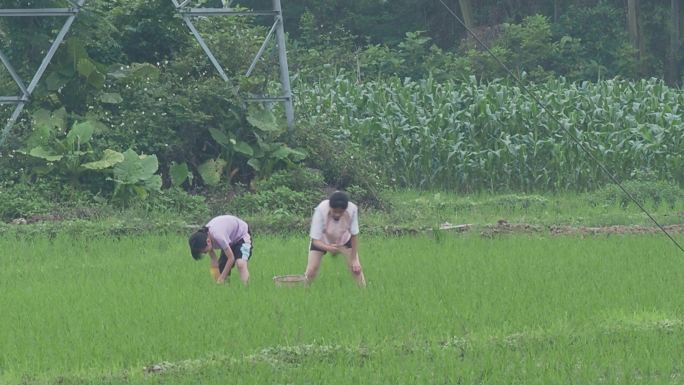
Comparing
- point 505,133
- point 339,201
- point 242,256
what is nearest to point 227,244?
point 242,256

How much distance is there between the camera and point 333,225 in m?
11.6

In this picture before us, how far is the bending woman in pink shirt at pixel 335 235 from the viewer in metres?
11.6

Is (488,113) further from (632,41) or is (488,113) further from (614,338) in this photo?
(632,41)

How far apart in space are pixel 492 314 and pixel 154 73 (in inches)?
406

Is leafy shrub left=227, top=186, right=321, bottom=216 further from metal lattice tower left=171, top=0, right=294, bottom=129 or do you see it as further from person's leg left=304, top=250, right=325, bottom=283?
person's leg left=304, top=250, right=325, bottom=283

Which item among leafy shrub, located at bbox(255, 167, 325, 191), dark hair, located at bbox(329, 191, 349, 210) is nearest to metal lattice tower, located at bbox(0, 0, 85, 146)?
leafy shrub, located at bbox(255, 167, 325, 191)

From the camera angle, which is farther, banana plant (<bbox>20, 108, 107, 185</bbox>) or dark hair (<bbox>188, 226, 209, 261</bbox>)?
banana plant (<bbox>20, 108, 107, 185</bbox>)

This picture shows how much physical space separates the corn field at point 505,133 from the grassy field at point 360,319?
7.80m

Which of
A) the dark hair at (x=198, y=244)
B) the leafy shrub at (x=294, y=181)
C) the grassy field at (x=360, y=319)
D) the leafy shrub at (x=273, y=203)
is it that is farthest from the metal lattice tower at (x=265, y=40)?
the dark hair at (x=198, y=244)

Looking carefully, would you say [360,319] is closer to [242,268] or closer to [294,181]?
Result: [242,268]

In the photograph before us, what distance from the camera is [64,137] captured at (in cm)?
1823

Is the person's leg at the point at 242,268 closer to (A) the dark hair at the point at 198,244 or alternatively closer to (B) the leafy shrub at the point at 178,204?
(A) the dark hair at the point at 198,244

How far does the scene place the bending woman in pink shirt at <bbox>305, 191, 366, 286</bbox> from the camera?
11562 mm

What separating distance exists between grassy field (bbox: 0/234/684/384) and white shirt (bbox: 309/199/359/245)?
449mm
